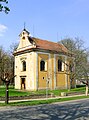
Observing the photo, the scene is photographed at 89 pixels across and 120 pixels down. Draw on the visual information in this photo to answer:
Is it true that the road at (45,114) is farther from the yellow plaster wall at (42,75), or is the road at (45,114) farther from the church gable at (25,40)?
the church gable at (25,40)

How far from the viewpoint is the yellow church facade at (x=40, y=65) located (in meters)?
50.0

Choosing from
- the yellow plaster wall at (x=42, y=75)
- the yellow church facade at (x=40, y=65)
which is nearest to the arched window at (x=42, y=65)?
the yellow church facade at (x=40, y=65)

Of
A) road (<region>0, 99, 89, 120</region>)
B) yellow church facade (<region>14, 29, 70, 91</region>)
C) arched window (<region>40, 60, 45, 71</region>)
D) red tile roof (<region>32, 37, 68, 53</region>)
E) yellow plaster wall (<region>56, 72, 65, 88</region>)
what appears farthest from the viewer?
yellow plaster wall (<region>56, 72, 65, 88</region>)

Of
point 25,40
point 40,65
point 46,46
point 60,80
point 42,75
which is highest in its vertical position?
point 25,40

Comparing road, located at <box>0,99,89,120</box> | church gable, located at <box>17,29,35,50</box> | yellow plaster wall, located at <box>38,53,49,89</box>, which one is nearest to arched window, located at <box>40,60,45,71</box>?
yellow plaster wall, located at <box>38,53,49,89</box>

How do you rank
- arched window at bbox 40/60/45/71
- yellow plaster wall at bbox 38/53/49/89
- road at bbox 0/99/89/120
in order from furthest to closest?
arched window at bbox 40/60/45/71
yellow plaster wall at bbox 38/53/49/89
road at bbox 0/99/89/120

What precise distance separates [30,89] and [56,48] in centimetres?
1209

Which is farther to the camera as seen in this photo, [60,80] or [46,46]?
[60,80]

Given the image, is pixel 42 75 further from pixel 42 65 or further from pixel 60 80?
pixel 60 80

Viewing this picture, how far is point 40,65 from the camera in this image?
51188 millimetres

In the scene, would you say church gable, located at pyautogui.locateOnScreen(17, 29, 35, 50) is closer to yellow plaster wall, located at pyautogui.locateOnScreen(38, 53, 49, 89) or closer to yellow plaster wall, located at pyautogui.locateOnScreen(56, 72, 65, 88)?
yellow plaster wall, located at pyautogui.locateOnScreen(38, 53, 49, 89)

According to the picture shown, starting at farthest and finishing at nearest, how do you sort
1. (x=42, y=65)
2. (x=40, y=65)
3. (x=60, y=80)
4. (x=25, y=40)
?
(x=60, y=80)
(x=25, y=40)
(x=42, y=65)
(x=40, y=65)

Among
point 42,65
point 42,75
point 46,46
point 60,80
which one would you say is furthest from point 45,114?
point 60,80

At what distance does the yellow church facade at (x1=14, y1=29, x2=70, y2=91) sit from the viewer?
164 feet
